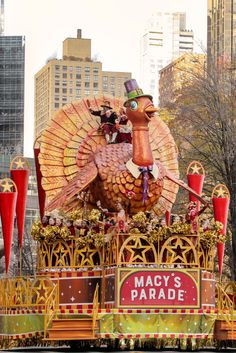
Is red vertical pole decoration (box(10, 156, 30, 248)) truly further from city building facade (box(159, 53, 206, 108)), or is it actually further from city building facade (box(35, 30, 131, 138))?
city building facade (box(35, 30, 131, 138))

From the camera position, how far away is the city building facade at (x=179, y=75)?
165ft

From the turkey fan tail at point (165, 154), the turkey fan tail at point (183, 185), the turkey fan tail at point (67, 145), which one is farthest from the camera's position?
the turkey fan tail at point (165, 154)

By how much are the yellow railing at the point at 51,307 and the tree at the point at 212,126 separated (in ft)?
36.4

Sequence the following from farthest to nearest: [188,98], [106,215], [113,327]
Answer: [188,98], [106,215], [113,327]

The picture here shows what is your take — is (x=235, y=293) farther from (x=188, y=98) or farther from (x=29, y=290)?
(x=188, y=98)

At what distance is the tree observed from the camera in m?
44.6

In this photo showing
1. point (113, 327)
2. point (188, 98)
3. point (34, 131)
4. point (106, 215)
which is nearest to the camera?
point (113, 327)

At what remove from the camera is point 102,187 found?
34906 mm

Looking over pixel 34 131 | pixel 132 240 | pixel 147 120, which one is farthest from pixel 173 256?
pixel 34 131

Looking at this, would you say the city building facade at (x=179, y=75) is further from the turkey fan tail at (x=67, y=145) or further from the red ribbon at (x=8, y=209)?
the red ribbon at (x=8, y=209)

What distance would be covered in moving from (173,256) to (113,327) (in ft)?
6.84

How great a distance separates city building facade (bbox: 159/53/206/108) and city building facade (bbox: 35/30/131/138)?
69.4 meters

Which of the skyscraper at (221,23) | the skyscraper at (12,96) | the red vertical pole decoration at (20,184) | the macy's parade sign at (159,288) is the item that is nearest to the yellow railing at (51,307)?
the macy's parade sign at (159,288)

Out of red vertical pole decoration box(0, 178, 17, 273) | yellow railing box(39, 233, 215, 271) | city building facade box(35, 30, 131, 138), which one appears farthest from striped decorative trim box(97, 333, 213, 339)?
city building facade box(35, 30, 131, 138)
